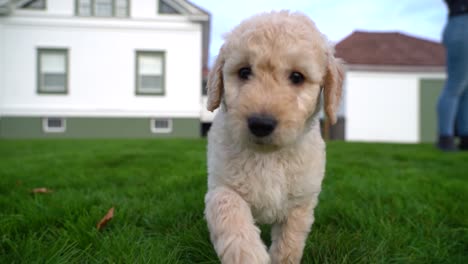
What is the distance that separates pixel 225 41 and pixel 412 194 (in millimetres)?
2403

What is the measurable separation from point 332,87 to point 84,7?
18634mm

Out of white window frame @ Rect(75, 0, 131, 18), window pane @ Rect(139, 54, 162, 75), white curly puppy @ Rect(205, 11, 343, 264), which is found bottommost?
white curly puppy @ Rect(205, 11, 343, 264)

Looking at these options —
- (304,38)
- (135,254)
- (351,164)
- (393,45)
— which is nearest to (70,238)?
(135,254)

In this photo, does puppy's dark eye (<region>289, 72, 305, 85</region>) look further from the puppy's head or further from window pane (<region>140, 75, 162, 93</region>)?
window pane (<region>140, 75, 162, 93</region>)

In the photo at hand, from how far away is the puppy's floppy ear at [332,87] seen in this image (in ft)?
7.95

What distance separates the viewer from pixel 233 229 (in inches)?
76.0

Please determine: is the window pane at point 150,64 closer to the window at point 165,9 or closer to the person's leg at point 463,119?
the window at point 165,9

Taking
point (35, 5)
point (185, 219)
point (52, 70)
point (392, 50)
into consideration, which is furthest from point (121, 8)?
point (185, 219)

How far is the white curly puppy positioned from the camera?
202 cm

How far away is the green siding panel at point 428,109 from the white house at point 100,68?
1110 cm

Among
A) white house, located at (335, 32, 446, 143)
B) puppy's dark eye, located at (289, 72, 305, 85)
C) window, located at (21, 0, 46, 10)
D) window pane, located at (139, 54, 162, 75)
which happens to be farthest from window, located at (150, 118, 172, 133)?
puppy's dark eye, located at (289, 72, 305, 85)

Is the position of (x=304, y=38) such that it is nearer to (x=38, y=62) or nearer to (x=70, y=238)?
(x=70, y=238)

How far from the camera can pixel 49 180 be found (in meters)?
4.83

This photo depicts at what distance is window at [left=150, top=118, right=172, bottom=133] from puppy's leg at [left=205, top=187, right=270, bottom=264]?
17.3 meters
